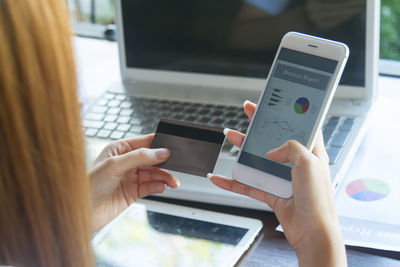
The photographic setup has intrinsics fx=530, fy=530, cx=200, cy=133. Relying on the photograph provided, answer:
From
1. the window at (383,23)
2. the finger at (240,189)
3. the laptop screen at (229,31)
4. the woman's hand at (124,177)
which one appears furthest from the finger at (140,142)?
the laptop screen at (229,31)

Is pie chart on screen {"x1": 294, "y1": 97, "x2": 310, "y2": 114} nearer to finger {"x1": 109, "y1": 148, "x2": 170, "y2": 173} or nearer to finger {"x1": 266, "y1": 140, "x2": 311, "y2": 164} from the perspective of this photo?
finger {"x1": 266, "y1": 140, "x2": 311, "y2": 164}

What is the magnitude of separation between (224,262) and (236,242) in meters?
0.04

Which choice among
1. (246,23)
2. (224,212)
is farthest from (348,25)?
(224,212)

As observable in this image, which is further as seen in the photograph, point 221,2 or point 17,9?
point 221,2

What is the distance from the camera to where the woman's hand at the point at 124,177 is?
26.5 inches

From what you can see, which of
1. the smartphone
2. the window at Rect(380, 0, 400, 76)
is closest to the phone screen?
the smartphone

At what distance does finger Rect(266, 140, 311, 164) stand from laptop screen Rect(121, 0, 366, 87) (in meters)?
0.37

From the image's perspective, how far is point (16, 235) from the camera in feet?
1.38

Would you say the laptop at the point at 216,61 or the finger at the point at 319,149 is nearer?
the finger at the point at 319,149

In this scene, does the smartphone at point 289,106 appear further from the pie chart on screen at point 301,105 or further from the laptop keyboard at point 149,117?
the laptop keyboard at point 149,117

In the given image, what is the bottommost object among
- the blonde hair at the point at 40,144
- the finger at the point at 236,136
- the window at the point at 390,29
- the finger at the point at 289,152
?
the window at the point at 390,29

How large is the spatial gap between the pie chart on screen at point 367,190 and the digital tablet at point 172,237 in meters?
0.16

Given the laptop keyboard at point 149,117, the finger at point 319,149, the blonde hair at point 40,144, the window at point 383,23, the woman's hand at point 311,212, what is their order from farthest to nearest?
the window at point 383,23
the laptop keyboard at point 149,117
the finger at point 319,149
the woman's hand at point 311,212
the blonde hair at point 40,144

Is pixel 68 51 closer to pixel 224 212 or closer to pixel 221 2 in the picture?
pixel 224 212
